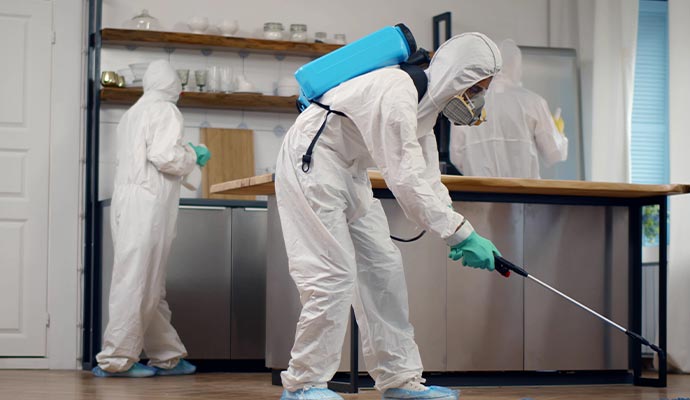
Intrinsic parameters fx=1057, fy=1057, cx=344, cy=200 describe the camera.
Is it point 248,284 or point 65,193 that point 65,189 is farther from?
point 248,284

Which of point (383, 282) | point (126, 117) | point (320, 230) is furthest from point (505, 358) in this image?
point (126, 117)

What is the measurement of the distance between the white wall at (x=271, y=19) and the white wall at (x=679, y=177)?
955 mm

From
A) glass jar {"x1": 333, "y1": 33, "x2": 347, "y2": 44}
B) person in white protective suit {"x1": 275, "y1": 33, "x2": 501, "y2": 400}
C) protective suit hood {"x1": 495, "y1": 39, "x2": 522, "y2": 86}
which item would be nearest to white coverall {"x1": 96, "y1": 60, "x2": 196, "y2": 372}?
glass jar {"x1": 333, "y1": 33, "x2": 347, "y2": 44}

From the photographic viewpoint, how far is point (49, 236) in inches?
229

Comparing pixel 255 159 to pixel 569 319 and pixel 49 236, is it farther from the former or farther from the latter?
pixel 569 319

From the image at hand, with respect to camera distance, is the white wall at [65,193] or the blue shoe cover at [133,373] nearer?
the blue shoe cover at [133,373]

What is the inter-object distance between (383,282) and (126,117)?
2.39 metres

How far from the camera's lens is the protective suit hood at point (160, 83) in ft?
16.8

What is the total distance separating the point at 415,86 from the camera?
306 centimetres

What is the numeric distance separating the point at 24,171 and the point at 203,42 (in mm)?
1218

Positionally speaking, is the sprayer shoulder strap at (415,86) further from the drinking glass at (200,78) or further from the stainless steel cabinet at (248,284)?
the drinking glass at (200,78)

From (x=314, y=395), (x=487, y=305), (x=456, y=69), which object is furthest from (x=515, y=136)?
(x=314, y=395)

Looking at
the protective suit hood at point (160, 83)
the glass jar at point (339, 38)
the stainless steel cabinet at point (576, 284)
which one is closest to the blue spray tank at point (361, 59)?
the stainless steel cabinet at point (576, 284)

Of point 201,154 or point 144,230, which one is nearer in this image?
point 144,230
